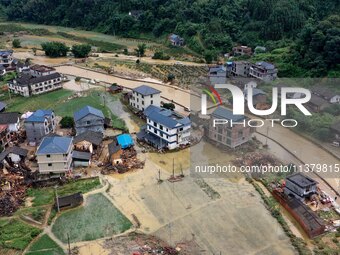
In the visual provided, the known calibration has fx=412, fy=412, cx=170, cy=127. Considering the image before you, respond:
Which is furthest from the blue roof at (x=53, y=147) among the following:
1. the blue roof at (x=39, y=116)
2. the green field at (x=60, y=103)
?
the green field at (x=60, y=103)

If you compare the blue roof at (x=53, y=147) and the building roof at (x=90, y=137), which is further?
the building roof at (x=90, y=137)

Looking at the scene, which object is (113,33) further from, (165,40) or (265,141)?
(265,141)

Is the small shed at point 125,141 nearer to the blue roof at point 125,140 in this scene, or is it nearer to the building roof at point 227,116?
the blue roof at point 125,140

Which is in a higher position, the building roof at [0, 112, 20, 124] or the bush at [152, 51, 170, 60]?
the bush at [152, 51, 170, 60]

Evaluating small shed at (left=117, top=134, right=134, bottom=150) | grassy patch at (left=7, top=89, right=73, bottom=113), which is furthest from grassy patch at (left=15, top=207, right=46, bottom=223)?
grassy patch at (left=7, top=89, right=73, bottom=113)

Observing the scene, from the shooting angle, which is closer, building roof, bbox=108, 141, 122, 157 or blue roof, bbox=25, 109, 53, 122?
building roof, bbox=108, 141, 122, 157

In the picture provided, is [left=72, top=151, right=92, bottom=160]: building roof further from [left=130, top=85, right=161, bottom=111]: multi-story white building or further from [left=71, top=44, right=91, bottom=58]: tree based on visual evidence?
[left=71, top=44, right=91, bottom=58]: tree

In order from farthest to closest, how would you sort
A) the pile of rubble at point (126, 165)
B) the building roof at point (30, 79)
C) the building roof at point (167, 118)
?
the building roof at point (30, 79) < the building roof at point (167, 118) < the pile of rubble at point (126, 165)

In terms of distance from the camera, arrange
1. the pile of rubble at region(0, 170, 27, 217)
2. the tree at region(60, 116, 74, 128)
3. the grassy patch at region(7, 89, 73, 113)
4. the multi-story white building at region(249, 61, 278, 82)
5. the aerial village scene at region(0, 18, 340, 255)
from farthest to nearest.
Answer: the multi-story white building at region(249, 61, 278, 82)
the grassy patch at region(7, 89, 73, 113)
the tree at region(60, 116, 74, 128)
the pile of rubble at region(0, 170, 27, 217)
the aerial village scene at region(0, 18, 340, 255)
